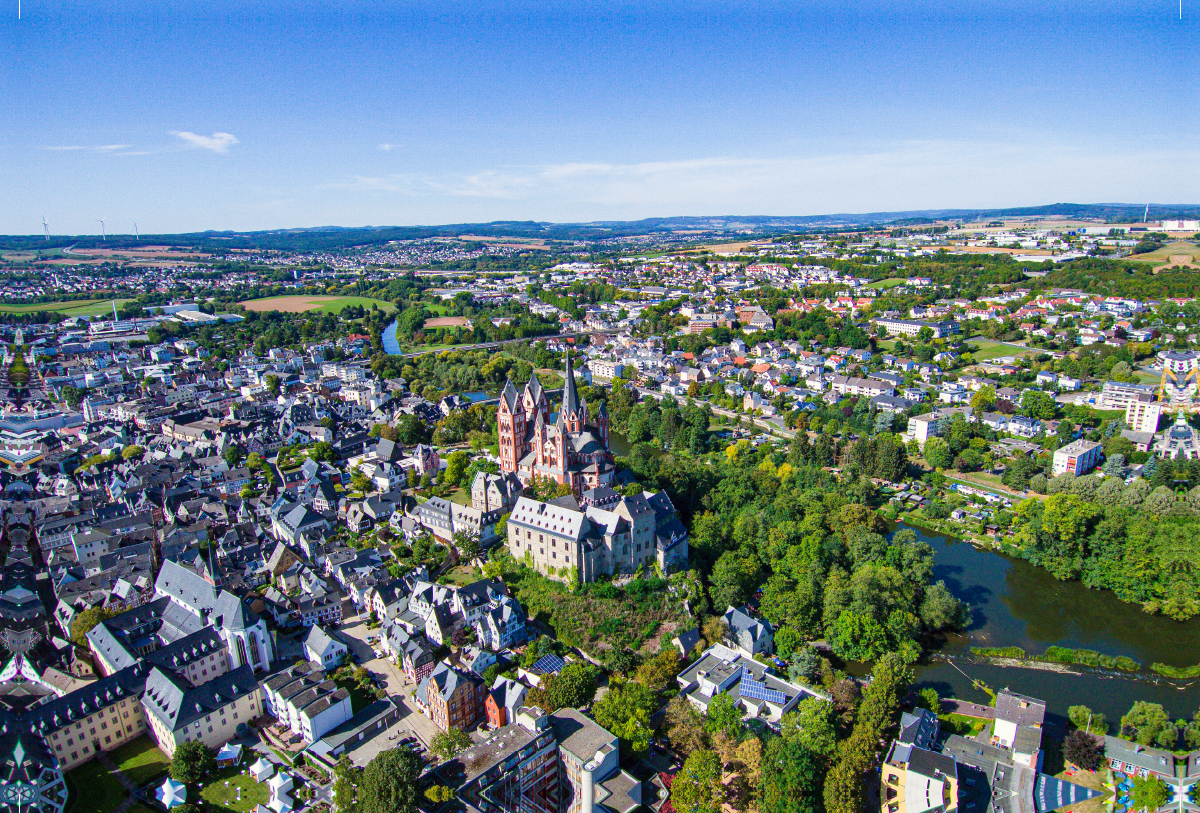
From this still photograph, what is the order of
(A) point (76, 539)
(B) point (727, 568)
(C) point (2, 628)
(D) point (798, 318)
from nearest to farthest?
(C) point (2, 628), (B) point (727, 568), (A) point (76, 539), (D) point (798, 318)

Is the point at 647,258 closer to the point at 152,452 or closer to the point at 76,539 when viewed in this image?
the point at 152,452

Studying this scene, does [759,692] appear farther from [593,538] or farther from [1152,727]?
[1152,727]

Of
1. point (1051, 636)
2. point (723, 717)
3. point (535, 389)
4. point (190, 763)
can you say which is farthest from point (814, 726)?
point (535, 389)

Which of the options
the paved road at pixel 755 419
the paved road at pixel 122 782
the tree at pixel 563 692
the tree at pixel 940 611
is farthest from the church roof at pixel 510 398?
the paved road at pixel 755 419

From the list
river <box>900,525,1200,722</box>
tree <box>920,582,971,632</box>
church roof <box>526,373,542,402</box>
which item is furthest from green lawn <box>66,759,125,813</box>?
tree <box>920,582,971,632</box>

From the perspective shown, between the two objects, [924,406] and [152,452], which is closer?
[152,452]

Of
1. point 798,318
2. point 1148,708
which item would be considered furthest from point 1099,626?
point 798,318
